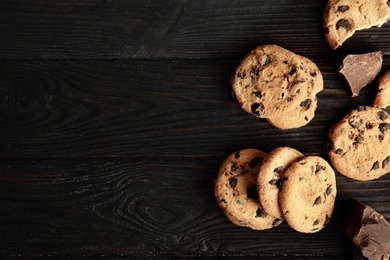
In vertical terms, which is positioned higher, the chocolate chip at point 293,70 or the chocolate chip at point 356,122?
the chocolate chip at point 293,70

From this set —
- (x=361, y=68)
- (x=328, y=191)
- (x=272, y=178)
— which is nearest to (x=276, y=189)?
(x=272, y=178)

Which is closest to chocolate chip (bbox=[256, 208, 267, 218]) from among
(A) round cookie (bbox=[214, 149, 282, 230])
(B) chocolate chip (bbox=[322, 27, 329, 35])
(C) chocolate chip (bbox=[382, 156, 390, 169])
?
(A) round cookie (bbox=[214, 149, 282, 230])

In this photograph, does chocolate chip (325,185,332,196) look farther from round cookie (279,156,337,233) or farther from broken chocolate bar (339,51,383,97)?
broken chocolate bar (339,51,383,97)

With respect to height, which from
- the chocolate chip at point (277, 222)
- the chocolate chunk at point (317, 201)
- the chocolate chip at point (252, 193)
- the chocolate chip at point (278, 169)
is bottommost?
the chocolate chip at point (277, 222)

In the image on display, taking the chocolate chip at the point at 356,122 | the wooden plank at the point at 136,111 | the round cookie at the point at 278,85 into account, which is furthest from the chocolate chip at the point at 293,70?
the chocolate chip at the point at 356,122

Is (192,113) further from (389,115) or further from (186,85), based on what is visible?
(389,115)

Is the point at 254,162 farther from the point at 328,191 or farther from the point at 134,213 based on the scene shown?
the point at 134,213

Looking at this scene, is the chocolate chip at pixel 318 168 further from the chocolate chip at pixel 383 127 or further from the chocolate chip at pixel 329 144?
the chocolate chip at pixel 383 127
